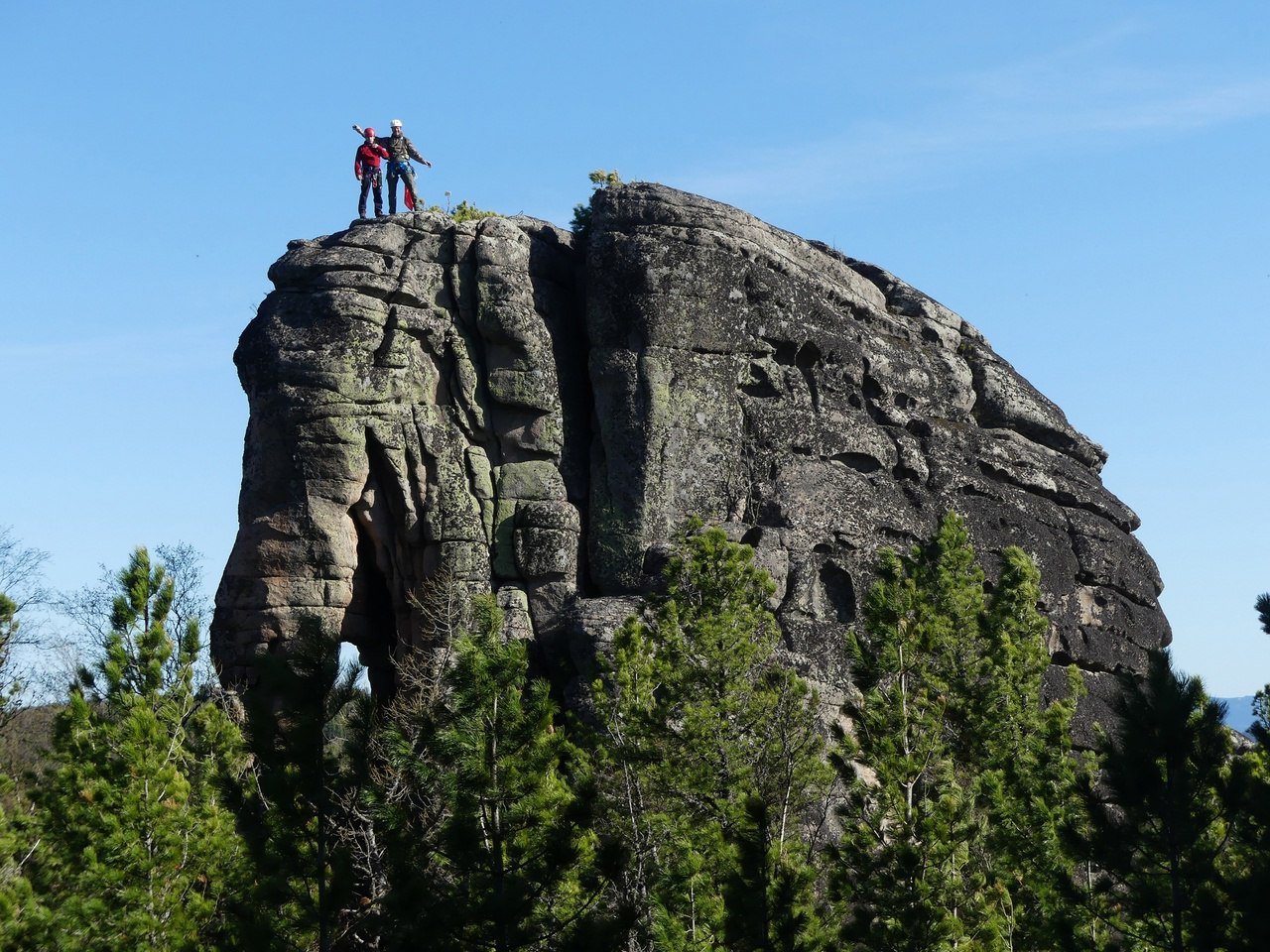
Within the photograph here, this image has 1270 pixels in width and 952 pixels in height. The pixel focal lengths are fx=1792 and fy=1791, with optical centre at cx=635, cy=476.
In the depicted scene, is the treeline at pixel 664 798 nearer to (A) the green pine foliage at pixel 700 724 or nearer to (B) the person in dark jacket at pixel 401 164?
(A) the green pine foliage at pixel 700 724

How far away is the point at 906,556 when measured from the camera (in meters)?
41.9

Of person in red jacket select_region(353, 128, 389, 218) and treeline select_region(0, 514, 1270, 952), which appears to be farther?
person in red jacket select_region(353, 128, 389, 218)

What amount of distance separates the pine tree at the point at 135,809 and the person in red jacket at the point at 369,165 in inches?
746

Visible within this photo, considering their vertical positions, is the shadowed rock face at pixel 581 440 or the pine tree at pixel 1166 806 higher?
the shadowed rock face at pixel 581 440

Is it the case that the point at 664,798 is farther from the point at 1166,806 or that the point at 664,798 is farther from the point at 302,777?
the point at 302,777

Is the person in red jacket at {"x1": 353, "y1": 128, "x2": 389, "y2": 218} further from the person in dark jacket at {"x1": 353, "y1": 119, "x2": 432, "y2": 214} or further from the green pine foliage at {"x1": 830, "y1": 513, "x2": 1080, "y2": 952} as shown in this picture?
the green pine foliage at {"x1": 830, "y1": 513, "x2": 1080, "y2": 952}

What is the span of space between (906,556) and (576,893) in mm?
18064

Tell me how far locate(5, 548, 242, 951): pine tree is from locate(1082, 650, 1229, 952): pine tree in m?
13.2

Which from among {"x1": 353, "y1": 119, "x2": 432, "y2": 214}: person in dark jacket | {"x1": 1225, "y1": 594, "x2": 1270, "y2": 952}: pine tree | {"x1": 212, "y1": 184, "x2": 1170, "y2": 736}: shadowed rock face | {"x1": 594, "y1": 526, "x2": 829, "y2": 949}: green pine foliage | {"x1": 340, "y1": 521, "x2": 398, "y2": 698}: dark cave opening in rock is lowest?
{"x1": 1225, "y1": 594, "x2": 1270, "y2": 952}: pine tree

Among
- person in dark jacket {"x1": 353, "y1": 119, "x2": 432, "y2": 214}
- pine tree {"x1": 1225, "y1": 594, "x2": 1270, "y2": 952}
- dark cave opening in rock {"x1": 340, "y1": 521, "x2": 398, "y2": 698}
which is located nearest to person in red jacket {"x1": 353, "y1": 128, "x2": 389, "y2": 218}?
person in dark jacket {"x1": 353, "y1": 119, "x2": 432, "y2": 214}

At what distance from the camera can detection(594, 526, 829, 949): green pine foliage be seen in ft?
99.4

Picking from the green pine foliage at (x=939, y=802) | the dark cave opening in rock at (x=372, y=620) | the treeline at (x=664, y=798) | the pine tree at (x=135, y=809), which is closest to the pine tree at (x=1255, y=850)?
the treeline at (x=664, y=798)

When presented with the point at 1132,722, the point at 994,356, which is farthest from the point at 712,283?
the point at 1132,722

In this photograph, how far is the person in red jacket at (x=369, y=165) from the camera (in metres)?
47.3
